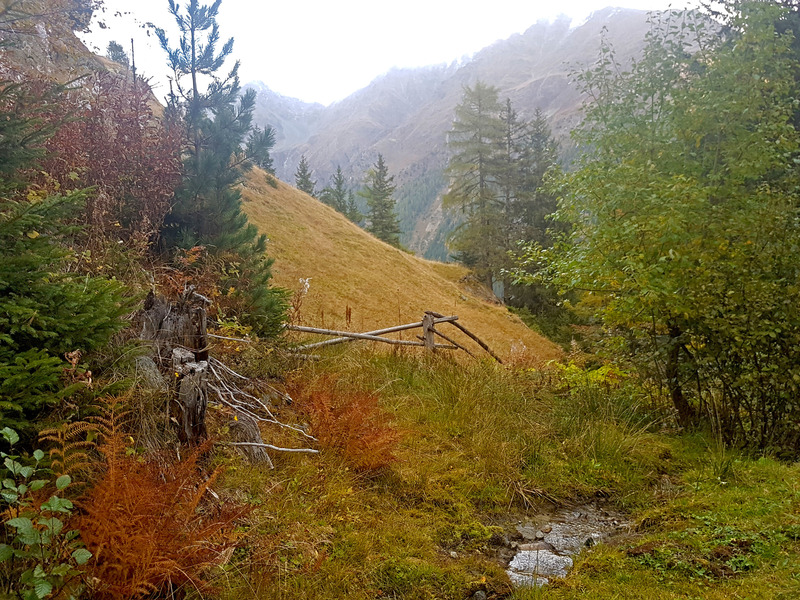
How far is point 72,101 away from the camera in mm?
7027

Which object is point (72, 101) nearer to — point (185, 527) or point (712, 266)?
point (185, 527)

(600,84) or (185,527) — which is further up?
(600,84)

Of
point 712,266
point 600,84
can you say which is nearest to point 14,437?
point 712,266

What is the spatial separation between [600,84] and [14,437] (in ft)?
29.9

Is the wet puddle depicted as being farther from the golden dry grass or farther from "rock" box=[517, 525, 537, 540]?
the golden dry grass

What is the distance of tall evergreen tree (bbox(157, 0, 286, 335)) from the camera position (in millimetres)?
7434

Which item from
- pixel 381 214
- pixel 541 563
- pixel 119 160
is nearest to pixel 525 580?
pixel 541 563

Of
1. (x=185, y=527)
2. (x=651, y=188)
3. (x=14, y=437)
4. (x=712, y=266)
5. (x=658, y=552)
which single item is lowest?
(x=658, y=552)

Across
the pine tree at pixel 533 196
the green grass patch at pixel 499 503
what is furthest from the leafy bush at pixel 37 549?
the pine tree at pixel 533 196

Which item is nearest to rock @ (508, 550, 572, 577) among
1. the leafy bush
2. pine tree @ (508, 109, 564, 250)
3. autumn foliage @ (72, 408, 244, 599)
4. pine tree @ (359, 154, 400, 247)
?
autumn foliage @ (72, 408, 244, 599)

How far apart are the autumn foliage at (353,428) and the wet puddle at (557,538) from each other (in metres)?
1.27

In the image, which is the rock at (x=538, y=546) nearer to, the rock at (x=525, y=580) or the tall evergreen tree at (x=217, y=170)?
the rock at (x=525, y=580)

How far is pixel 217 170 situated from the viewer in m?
8.52

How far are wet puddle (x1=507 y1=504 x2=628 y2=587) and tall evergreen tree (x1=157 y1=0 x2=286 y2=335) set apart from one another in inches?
187
